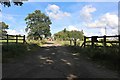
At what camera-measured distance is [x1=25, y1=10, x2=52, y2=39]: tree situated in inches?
3095

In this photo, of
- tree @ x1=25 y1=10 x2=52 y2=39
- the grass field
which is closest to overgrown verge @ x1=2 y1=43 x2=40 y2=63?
the grass field

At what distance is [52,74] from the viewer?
32.3 feet

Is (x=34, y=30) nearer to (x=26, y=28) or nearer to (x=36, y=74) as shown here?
(x=26, y=28)

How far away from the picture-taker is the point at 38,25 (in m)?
79.0

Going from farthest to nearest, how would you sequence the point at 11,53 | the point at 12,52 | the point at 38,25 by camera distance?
the point at 38,25, the point at 12,52, the point at 11,53

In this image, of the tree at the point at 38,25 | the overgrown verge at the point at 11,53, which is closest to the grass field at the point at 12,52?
the overgrown verge at the point at 11,53

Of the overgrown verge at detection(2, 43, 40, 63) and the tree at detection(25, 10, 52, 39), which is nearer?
the overgrown verge at detection(2, 43, 40, 63)

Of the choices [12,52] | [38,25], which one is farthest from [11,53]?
[38,25]

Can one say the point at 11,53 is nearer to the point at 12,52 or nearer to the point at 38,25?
→ the point at 12,52

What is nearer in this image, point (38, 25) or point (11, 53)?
point (11, 53)

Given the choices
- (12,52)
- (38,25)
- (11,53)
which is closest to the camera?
(11,53)

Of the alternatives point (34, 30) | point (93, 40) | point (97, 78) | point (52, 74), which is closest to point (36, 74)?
point (52, 74)

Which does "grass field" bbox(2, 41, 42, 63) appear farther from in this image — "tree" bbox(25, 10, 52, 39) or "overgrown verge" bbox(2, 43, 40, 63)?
"tree" bbox(25, 10, 52, 39)

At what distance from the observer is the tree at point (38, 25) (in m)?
78.6
